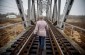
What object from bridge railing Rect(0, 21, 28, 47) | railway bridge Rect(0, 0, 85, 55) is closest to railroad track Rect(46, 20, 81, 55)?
railway bridge Rect(0, 0, 85, 55)

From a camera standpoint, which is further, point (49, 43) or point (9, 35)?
point (9, 35)

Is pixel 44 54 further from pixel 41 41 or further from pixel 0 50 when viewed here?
pixel 0 50

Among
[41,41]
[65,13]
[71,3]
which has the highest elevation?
[71,3]

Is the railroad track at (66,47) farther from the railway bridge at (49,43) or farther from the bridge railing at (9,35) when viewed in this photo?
the bridge railing at (9,35)

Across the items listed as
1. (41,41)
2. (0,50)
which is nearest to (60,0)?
(41,41)

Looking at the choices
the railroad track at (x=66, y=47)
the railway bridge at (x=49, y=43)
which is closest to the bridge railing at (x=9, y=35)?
the railway bridge at (x=49, y=43)

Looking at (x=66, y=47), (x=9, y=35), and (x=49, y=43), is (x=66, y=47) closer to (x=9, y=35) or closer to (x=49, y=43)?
(x=49, y=43)

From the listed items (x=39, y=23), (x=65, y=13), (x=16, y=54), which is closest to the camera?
(x=16, y=54)

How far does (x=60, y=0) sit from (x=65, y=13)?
2929 mm

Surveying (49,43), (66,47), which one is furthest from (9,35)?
(66,47)

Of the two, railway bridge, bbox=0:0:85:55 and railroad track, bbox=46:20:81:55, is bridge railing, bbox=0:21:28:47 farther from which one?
railroad track, bbox=46:20:81:55

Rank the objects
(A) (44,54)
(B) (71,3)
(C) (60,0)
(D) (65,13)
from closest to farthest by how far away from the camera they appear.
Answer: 1. (A) (44,54)
2. (B) (71,3)
3. (D) (65,13)
4. (C) (60,0)

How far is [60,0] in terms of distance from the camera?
1286cm

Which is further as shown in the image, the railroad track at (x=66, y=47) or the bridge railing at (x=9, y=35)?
the bridge railing at (x=9, y=35)
